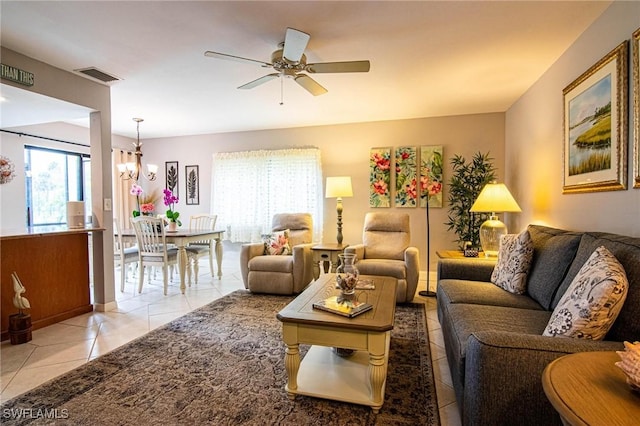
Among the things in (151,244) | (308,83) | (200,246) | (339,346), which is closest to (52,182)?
(151,244)

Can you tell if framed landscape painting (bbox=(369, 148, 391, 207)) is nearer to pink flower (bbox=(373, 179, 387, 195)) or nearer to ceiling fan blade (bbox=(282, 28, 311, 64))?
pink flower (bbox=(373, 179, 387, 195))

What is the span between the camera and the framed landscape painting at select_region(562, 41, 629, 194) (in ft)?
6.22

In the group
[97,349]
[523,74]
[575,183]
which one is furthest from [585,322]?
[97,349]

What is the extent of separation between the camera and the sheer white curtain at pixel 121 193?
5.52m

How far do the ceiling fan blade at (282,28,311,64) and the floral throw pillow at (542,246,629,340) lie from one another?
1973mm

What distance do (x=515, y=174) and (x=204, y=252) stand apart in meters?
4.33

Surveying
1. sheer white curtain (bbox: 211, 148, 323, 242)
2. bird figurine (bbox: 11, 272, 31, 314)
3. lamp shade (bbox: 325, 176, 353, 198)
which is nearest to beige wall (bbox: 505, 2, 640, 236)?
lamp shade (bbox: 325, 176, 353, 198)

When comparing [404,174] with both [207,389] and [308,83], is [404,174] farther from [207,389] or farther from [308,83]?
[207,389]

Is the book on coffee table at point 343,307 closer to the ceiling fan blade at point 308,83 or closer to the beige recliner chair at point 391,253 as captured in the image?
the beige recliner chair at point 391,253

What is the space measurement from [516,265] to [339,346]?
1.49m

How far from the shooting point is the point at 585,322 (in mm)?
1242

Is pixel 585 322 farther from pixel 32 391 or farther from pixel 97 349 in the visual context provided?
pixel 97 349

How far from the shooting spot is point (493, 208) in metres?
3.04

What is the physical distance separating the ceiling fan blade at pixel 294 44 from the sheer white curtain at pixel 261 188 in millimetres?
2805
